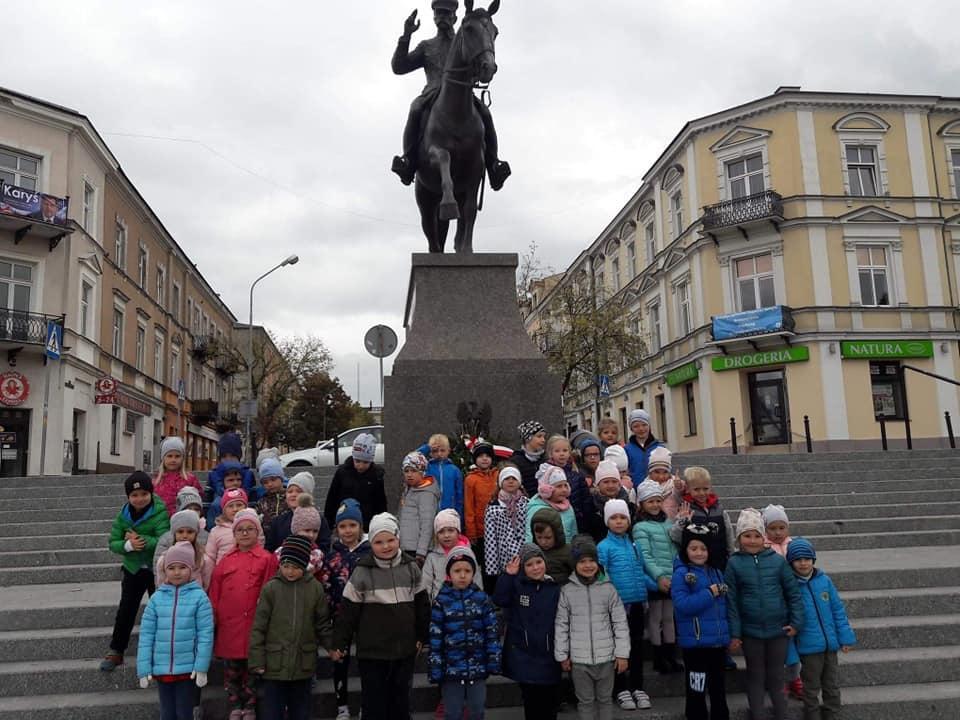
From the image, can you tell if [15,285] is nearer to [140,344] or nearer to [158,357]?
[140,344]

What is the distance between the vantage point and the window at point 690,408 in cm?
3186

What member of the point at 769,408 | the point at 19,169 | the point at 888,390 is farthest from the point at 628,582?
the point at 19,169

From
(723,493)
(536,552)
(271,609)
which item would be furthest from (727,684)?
(723,493)

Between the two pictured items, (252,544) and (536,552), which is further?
(252,544)

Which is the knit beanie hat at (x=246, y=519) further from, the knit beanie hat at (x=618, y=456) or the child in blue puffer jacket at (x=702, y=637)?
the knit beanie hat at (x=618, y=456)

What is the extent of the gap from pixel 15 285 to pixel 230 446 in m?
21.9

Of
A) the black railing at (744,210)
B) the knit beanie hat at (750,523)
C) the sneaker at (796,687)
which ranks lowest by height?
the sneaker at (796,687)

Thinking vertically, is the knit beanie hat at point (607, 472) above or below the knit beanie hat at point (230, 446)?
below

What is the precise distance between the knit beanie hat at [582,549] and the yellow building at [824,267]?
23.7m

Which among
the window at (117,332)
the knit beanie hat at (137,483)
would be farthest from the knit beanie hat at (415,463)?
the window at (117,332)

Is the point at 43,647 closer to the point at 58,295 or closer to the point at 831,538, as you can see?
the point at 831,538

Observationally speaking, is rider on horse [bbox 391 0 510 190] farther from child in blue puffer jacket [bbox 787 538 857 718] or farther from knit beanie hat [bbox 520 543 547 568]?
child in blue puffer jacket [bbox 787 538 857 718]

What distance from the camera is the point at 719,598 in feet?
15.2

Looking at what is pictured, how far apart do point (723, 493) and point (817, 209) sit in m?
20.2
